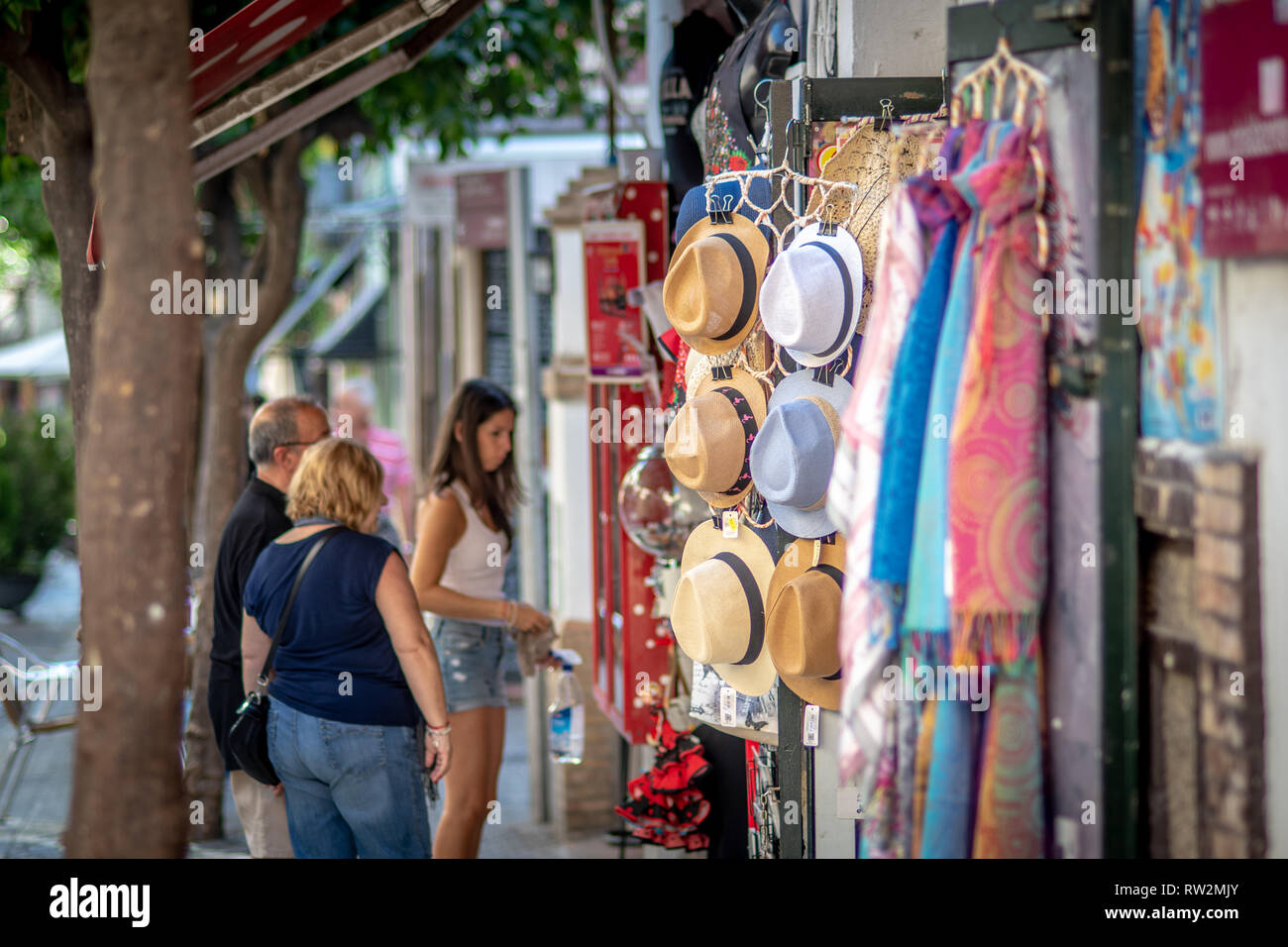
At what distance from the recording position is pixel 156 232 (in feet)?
6.66

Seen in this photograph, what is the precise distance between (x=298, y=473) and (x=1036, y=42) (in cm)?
243

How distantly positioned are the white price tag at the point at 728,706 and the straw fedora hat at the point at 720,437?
1.84 feet

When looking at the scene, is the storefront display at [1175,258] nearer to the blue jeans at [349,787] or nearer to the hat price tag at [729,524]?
the hat price tag at [729,524]

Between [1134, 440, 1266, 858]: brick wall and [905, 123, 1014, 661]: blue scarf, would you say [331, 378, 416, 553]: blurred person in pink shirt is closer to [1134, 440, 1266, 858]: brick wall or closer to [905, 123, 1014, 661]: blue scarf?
[905, 123, 1014, 661]: blue scarf

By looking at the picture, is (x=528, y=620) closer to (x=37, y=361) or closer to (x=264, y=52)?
(x=264, y=52)

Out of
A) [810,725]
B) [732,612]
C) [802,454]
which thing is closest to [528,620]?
[732,612]

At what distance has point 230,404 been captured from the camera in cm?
636

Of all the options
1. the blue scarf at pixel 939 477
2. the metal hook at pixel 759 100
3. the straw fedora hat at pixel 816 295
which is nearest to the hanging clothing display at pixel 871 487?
the blue scarf at pixel 939 477

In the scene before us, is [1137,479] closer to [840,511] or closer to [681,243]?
[840,511]

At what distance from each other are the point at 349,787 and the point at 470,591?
1.28m

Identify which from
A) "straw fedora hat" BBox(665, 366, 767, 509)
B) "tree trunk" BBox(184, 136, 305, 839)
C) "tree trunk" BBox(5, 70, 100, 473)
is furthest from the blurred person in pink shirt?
"straw fedora hat" BBox(665, 366, 767, 509)

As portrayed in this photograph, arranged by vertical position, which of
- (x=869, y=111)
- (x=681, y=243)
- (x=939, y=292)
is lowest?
(x=939, y=292)

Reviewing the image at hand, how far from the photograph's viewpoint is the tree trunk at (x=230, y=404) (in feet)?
20.0
